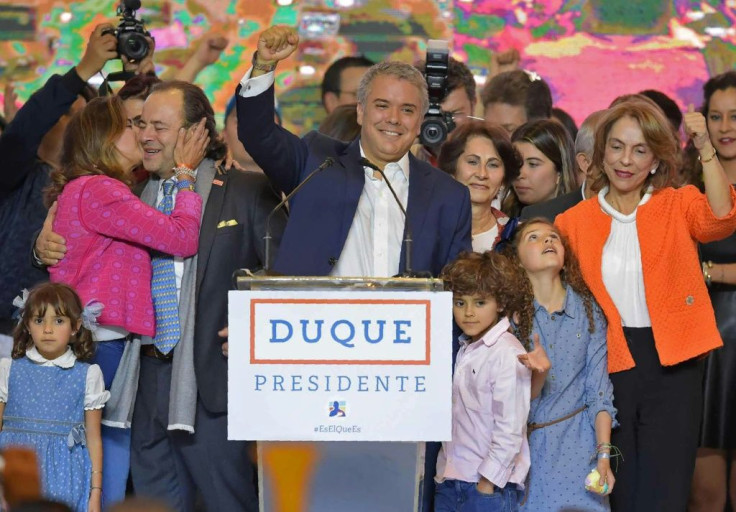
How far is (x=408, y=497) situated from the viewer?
341cm

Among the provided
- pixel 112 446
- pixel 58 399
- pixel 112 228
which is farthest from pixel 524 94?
pixel 58 399

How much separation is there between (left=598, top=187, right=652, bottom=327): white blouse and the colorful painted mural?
9.49ft

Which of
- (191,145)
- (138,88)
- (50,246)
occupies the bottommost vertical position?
(50,246)

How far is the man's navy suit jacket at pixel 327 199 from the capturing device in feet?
13.6

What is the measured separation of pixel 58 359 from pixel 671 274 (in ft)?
6.53

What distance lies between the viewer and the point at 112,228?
4324 mm

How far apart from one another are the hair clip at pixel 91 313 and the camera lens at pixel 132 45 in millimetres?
1441

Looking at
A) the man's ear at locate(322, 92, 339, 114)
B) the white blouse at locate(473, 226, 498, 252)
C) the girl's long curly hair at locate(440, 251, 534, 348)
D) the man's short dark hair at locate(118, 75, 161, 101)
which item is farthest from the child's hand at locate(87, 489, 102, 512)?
the man's ear at locate(322, 92, 339, 114)

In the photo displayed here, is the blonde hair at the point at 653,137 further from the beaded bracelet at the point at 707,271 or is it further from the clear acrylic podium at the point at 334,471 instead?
the clear acrylic podium at the point at 334,471

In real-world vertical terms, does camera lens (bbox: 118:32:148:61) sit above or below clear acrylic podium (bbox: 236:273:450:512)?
above

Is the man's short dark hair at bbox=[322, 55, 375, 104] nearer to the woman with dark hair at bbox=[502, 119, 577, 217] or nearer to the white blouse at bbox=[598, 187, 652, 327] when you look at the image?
the woman with dark hair at bbox=[502, 119, 577, 217]

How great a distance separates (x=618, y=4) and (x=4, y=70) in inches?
130

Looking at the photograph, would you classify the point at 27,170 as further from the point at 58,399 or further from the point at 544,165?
the point at 544,165

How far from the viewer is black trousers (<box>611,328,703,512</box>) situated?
4.28 metres
